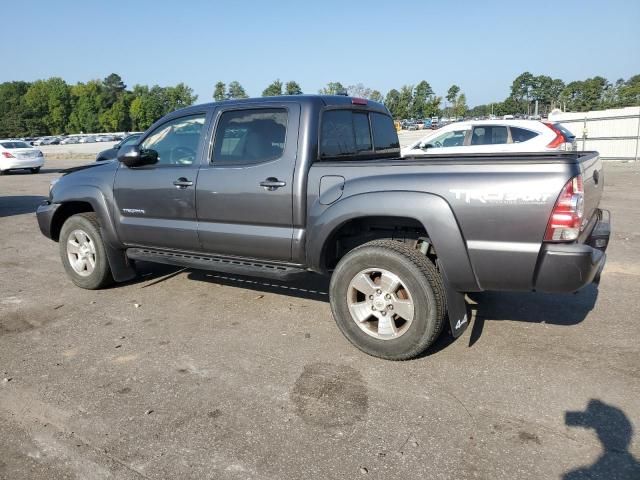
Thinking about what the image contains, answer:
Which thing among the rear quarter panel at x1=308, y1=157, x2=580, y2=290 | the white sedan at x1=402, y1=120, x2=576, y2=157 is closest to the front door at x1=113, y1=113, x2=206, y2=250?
the rear quarter panel at x1=308, y1=157, x2=580, y2=290

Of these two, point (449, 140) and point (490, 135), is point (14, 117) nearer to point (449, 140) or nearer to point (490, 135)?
point (449, 140)

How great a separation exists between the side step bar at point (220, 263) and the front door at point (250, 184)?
84mm

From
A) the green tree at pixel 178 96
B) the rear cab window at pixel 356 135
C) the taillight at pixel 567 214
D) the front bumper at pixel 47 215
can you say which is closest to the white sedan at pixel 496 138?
the rear cab window at pixel 356 135

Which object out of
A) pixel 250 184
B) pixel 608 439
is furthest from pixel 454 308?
pixel 250 184

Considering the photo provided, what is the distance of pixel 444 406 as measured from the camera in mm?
3023

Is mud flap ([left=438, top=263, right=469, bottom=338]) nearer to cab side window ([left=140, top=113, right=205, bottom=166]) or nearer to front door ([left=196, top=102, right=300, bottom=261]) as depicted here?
front door ([left=196, top=102, right=300, bottom=261])

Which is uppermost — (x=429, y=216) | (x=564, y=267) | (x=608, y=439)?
(x=429, y=216)

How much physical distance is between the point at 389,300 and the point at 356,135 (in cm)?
174

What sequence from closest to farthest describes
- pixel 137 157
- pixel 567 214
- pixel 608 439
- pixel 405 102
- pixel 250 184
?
pixel 608 439 < pixel 567 214 < pixel 250 184 < pixel 137 157 < pixel 405 102

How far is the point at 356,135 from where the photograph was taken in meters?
4.62

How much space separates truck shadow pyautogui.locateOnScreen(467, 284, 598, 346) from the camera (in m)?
4.30

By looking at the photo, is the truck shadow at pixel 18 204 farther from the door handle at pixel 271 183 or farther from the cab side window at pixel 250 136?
the door handle at pixel 271 183

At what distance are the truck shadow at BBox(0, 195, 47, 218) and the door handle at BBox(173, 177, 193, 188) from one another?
8.25 metres

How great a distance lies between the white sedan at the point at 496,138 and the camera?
10617 mm
